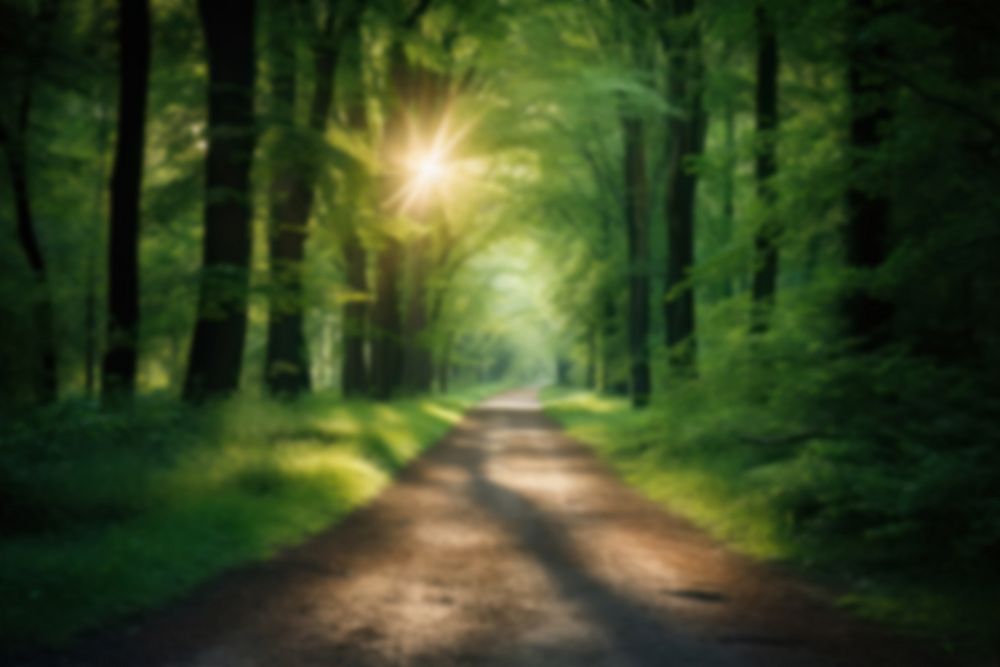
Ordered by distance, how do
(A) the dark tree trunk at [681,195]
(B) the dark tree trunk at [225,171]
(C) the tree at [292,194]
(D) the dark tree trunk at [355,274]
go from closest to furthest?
(B) the dark tree trunk at [225,171]
(C) the tree at [292,194]
(D) the dark tree trunk at [355,274]
(A) the dark tree trunk at [681,195]

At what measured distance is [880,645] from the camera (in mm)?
4281

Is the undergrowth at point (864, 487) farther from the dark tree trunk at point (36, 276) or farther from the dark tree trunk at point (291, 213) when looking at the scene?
the dark tree trunk at point (36, 276)

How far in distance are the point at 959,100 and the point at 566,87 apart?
44.0ft

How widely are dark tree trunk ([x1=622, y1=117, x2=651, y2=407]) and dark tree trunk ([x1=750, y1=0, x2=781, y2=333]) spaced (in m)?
8.74

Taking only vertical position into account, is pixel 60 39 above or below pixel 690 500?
above

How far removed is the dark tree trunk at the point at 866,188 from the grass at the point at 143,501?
6.34m

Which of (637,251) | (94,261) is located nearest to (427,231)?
(637,251)

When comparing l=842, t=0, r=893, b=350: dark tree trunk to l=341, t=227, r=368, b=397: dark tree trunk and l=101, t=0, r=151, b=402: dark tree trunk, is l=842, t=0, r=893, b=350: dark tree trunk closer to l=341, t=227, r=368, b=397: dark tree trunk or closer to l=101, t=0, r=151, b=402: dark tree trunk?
l=101, t=0, r=151, b=402: dark tree trunk

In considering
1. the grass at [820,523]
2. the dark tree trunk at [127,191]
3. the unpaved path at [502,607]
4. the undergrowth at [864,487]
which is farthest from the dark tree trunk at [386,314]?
the undergrowth at [864,487]

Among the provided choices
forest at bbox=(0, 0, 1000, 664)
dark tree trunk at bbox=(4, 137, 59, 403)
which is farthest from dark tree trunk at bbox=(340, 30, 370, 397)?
dark tree trunk at bbox=(4, 137, 59, 403)

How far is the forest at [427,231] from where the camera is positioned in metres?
5.45

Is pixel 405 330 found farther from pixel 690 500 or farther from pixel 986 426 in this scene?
pixel 986 426

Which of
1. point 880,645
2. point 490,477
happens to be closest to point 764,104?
point 490,477

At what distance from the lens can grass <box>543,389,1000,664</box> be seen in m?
4.68
